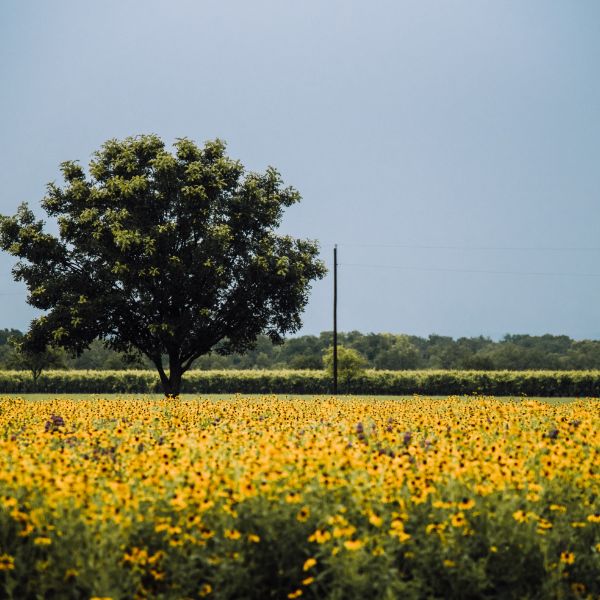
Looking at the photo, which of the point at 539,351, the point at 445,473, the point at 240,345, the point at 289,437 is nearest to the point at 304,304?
the point at 240,345

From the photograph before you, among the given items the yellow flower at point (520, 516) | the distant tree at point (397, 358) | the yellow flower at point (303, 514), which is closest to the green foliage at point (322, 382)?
the distant tree at point (397, 358)

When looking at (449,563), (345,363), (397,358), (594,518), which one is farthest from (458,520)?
(397,358)

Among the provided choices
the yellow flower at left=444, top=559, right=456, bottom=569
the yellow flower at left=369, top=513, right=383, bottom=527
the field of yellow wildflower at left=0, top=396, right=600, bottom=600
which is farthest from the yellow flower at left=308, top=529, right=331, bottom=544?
the yellow flower at left=444, top=559, right=456, bottom=569

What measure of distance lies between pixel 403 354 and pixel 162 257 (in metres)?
77.8

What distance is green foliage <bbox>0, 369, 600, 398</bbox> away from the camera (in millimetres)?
54375

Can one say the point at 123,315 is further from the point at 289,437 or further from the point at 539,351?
the point at 539,351

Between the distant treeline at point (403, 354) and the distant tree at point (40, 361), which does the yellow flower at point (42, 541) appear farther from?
the distant treeline at point (403, 354)

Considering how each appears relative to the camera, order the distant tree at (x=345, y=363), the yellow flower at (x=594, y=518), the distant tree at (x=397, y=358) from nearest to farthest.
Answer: the yellow flower at (x=594, y=518) → the distant tree at (x=345, y=363) → the distant tree at (x=397, y=358)

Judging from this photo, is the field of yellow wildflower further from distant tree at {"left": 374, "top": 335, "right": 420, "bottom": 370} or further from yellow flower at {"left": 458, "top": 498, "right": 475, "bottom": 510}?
distant tree at {"left": 374, "top": 335, "right": 420, "bottom": 370}

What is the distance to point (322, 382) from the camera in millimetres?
57406

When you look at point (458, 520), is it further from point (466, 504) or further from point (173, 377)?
point (173, 377)

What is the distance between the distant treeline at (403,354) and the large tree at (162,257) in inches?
2150

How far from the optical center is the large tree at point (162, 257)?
26859mm

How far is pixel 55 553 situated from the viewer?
641 cm
